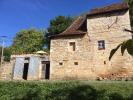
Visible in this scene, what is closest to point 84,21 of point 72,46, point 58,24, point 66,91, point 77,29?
point 77,29

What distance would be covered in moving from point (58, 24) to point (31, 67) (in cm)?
1711

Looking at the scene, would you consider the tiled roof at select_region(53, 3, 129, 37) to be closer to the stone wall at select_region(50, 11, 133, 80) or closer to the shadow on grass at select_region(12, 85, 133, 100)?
the stone wall at select_region(50, 11, 133, 80)

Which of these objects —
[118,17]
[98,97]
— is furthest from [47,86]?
[118,17]

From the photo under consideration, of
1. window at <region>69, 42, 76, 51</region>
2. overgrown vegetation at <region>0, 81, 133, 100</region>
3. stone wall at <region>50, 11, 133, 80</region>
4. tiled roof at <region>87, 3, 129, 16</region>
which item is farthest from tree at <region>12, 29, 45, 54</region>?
overgrown vegetation at <region>0, 81, 133, 100</region>

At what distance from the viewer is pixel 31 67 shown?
26.5 meters

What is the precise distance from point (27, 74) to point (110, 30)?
1117 cm

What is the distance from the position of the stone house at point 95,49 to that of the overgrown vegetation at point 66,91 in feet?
23.7

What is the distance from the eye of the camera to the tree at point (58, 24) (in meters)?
41.1

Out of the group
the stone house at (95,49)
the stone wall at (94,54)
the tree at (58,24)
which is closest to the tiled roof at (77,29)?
the stone house at (95,49)

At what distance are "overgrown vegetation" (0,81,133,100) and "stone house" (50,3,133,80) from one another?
23.7 ft

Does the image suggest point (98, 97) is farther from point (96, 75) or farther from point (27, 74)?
point (27, 74)

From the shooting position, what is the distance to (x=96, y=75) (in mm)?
22234

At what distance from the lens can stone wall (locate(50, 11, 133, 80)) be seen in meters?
21.8

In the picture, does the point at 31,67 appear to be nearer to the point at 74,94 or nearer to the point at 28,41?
the point at 74,94
